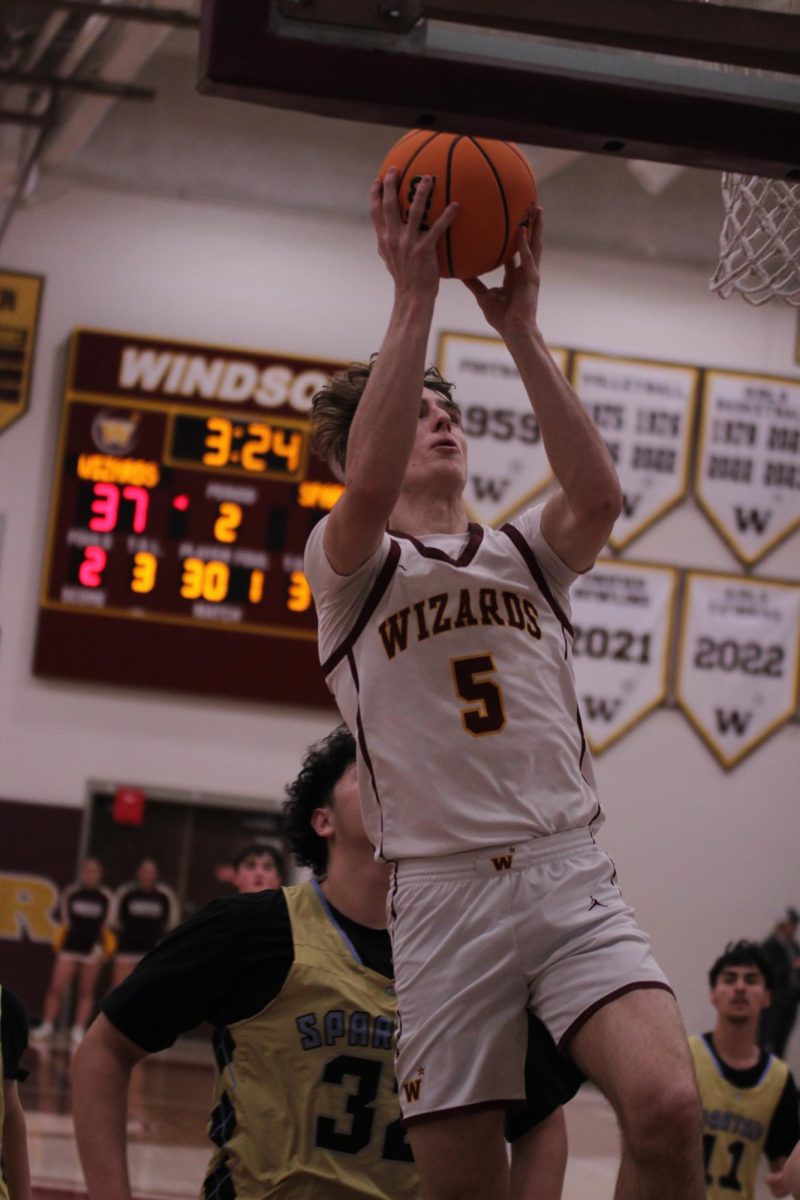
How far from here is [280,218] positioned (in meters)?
16.3

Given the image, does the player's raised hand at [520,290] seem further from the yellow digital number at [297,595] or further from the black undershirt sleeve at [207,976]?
the yellow digital number at [297,595]

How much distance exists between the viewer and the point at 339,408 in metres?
3.94

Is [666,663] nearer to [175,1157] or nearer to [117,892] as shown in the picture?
[117,892]

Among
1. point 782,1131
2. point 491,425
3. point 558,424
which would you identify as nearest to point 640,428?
point 491,425

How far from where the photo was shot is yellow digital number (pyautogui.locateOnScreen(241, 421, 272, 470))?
585 inches

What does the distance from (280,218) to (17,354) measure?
2.83 meters

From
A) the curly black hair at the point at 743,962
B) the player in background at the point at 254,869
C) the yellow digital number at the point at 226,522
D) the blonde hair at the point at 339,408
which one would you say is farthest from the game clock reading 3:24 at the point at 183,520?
the blonde hair at the point at 339,408

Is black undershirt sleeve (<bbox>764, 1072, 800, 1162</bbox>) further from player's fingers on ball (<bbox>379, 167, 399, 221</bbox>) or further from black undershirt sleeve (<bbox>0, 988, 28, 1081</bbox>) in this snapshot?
player's fingers on ball (<bbox>379, 167, 399, 221</bbox>)

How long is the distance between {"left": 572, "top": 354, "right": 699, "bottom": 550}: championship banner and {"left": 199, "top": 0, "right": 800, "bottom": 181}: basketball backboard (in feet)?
44.0

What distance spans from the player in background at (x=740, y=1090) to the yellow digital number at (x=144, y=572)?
27.0 feet

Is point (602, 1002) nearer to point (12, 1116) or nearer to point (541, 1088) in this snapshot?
point (541, 1088)

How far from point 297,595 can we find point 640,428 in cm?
391

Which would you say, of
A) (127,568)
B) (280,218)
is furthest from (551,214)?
(127,568)

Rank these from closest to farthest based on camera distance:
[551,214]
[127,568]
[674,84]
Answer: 1. [674,84]
2. [127,568]
3. [551,214]
